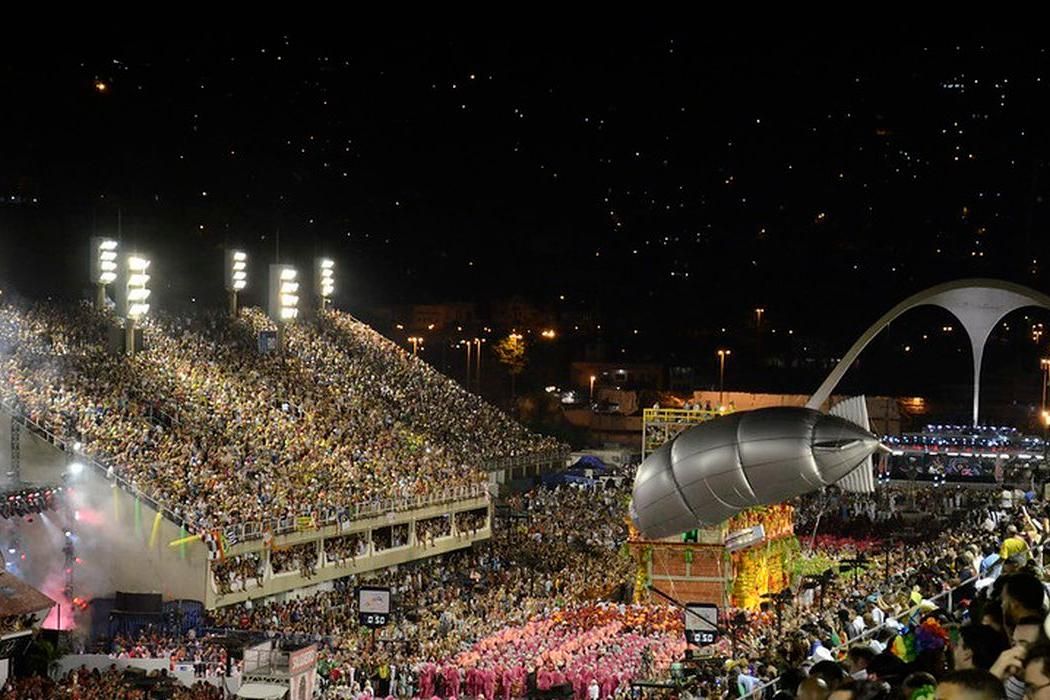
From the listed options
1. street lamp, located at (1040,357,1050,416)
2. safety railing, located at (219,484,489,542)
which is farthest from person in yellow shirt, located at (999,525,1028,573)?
street lamp, located at (1040,357,1050,416)

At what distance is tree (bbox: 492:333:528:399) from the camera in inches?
3241

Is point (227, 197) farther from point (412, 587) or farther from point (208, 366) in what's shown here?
point (412, 587)

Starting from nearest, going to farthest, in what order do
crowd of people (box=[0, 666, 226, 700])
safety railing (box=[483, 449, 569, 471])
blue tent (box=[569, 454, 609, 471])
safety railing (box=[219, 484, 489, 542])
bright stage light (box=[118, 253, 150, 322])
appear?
1. crowd of people (box=[0, 666, 226, 700])
2. safety railing (box=[219, 484, 489, 542])
3. bright stage light (box=[118, 253, 150, 322])
4. safety railing (box=[483, 449, 569, 471])
5. blue tent (box=[569, 454, 609, 471])

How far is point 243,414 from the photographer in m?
39.8

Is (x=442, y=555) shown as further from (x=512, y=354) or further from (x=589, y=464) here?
(x=512, y=354)

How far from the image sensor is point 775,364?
9088 cm

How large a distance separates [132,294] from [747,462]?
30.6 metres

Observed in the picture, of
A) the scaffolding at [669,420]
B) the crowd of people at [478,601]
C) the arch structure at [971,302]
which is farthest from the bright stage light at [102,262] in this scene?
the arch structure at [971,302]

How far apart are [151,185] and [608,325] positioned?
41195 mm

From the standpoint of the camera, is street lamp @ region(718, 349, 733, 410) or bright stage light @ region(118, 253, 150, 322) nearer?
bright stage light @ region(118, 253, 150, 322)

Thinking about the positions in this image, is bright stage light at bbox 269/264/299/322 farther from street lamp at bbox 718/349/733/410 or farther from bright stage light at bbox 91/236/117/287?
street lamp at bbox 718/349/733/410

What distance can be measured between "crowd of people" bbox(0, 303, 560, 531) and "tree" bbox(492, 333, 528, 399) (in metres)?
27.9

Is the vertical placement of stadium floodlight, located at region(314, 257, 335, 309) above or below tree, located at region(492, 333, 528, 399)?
above

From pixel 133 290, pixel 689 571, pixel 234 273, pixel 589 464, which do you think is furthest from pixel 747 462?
pixel 589 464
